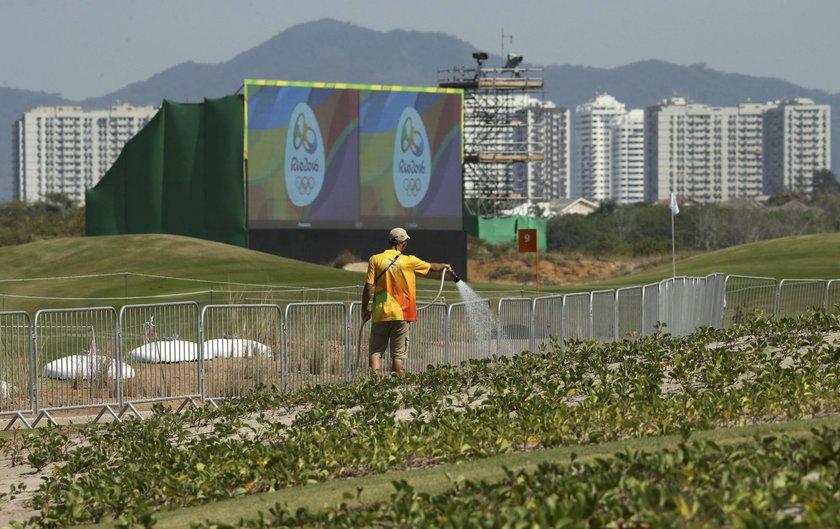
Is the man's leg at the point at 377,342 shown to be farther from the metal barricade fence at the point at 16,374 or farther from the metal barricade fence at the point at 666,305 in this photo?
the metal barricade fence at the point at 666,305

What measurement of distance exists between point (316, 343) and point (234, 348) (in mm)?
1116

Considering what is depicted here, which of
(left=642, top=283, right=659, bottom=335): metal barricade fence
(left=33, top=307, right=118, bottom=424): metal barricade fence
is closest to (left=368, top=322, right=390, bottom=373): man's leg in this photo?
(left=33, top=307, right=118, bottom=424): metal barricade fence

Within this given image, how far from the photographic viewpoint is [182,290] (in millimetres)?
39438

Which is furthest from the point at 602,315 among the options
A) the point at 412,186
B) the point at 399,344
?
the point at 412,186

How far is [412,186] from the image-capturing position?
Result: 6550cm

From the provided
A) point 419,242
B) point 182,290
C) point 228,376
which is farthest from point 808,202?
point 228,376

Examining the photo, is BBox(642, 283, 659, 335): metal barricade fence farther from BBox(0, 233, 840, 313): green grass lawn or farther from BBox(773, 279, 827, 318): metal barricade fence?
BBox(0, 233, 840, 313): green grass lawn

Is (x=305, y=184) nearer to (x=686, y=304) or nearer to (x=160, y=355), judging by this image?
(x=686, y=304)

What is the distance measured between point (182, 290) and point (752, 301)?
17647mm

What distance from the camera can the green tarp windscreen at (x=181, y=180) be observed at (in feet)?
203

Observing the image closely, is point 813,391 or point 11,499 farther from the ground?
point 813,391

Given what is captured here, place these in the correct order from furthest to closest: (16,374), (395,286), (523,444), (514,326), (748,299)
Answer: (748,299)
(514,326)
(16,374)
(395,286)
(523,444)

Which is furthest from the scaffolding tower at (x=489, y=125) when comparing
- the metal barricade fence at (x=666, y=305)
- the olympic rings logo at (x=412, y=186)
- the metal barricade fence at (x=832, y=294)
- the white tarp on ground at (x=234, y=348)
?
the white tarp on ground at (x=234, y=348)

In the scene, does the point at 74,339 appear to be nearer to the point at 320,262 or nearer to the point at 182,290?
the point at 182,290
